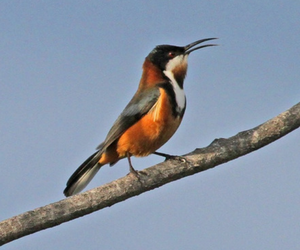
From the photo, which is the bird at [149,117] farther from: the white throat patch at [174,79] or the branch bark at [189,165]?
the branch bark at [189,165]

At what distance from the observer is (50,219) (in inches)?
213

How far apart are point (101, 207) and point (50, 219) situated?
0.58m

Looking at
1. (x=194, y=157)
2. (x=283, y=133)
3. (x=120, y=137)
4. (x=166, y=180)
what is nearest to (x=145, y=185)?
(x=166, y=180)

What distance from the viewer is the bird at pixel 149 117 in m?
6.97

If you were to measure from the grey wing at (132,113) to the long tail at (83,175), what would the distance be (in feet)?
0.60

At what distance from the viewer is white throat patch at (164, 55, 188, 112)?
23.6 ft

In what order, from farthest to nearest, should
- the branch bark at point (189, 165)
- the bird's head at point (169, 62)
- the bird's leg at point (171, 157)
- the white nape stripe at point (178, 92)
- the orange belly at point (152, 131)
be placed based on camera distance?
the bird's head at point (169, 62), the white nape stripe at point (178, 92), the orange belly at point (152, 131), the bird's leg at point (171, 157), the branch bark at point (189, 165)

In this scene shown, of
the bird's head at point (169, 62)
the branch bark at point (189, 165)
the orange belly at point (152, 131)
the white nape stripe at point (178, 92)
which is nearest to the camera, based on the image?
the branch bark at point (189, 165)

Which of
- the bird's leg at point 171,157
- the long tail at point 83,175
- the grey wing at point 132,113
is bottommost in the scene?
the bird's leg at point 171,157

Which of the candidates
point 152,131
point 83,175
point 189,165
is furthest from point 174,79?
point 83,175

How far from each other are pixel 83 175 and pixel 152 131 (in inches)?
43.5

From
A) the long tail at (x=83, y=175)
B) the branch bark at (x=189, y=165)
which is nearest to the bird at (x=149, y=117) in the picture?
the long tail at (x=83, y=175)

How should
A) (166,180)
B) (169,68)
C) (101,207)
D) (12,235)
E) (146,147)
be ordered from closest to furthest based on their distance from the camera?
(12,235), (101,207), (166,180), (146,147), (169,68)

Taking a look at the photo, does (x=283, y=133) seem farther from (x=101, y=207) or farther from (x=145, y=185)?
(x=101, y=207)
